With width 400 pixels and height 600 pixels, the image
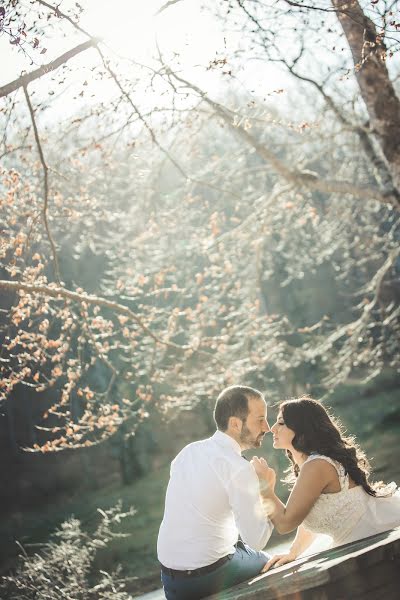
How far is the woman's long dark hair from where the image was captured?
362 cm

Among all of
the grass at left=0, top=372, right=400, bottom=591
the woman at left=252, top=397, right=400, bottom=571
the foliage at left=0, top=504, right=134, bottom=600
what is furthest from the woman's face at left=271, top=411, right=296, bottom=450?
the grass at left=0, top=372, right=400, bottom=591

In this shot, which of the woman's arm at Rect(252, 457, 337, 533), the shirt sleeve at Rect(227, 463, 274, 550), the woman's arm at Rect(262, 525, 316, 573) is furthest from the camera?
the woman's arm at Rect(262, 525, 316, 573)

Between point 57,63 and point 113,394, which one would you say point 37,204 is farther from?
point 113,394

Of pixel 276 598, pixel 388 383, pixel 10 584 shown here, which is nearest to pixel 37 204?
pixel 10 584

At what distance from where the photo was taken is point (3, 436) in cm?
2281

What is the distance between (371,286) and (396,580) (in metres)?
8.60

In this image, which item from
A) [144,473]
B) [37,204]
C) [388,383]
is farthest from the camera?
[388,383]

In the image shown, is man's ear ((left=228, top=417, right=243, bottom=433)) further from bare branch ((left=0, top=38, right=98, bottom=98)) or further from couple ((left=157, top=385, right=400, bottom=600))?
bare branch ((left=0, top=38, right=98, bottom=98))

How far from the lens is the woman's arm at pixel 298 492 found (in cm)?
334

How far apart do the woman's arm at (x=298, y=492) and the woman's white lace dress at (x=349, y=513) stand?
0.18ft

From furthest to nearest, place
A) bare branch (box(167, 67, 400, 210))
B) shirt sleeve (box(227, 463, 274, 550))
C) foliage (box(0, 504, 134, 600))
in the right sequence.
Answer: bare branch (box(167, 67, 400, 210)) < foliage (box(0, 504, 134, 600)) < shirt sleeve (box(227, 463, 274, 550))

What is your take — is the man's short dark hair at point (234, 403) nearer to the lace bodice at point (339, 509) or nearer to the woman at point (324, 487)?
the woman at point (324, 487)

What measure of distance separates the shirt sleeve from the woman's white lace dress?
0.39m

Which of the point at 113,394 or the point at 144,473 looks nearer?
the point at 113,394
